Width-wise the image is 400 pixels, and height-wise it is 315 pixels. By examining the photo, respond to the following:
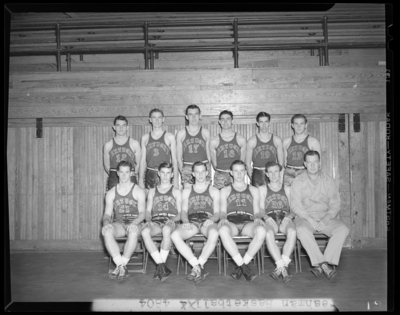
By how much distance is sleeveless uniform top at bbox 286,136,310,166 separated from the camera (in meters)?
6.05

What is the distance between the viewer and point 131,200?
→ 5.39 metres

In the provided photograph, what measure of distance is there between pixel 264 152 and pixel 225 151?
0.57 m

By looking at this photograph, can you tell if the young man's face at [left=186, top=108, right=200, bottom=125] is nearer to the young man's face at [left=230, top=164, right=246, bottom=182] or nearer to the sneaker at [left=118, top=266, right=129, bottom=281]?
the young man's face at [left=230, top=164, right=246, bottom=182]

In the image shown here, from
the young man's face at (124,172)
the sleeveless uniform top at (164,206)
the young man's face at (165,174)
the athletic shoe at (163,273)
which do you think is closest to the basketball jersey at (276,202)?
the sleeveless uniform top at (164,206)

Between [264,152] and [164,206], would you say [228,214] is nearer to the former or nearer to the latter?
[164,206]

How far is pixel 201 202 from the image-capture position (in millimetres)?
5289

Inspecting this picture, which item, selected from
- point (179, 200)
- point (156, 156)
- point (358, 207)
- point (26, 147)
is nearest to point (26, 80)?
point (26, 147)

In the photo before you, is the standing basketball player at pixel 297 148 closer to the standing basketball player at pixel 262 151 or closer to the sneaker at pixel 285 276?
the standing basketball player at pixel 262 151

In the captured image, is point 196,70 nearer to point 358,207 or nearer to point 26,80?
point 26,80

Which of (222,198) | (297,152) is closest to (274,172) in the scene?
(222,198)

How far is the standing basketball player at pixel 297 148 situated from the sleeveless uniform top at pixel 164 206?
68.8 inches

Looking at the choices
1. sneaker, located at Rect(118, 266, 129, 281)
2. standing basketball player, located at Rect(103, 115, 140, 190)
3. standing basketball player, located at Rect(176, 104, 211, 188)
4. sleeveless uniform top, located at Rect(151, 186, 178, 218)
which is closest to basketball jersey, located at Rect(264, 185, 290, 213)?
standing basketball player, located at Rect(176, 104, 211, 188)

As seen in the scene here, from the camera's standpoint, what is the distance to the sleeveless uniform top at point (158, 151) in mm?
6102

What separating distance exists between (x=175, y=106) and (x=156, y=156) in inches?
39.8
